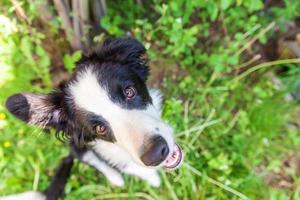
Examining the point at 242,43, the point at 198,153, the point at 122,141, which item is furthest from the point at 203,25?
the point at 122,141

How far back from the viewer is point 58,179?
9.07 feet

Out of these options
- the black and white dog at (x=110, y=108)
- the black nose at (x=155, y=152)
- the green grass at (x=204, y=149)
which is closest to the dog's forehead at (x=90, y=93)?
the black and white dog at (x=110, y=108)

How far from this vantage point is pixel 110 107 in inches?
80.4

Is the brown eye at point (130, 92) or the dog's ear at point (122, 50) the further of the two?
the dog's ear at point (122, 50)

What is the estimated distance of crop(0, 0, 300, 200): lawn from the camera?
112 inches

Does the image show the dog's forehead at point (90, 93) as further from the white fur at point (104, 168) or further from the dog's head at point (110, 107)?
the white fur at point (104, 168)

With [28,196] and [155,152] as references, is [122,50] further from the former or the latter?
[28,196]

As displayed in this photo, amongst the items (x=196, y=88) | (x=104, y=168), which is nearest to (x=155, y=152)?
(x=104, y=168)

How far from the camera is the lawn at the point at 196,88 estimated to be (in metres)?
2.85

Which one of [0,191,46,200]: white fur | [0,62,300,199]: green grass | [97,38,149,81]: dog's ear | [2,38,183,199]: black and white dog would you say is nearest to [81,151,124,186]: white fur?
[0,62,300,199]: green grass

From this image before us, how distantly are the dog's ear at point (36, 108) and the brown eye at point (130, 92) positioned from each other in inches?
16.1

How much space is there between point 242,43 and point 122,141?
143cm

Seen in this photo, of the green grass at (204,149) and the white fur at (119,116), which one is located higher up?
the white fur at (119,116)

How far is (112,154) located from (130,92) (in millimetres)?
635
